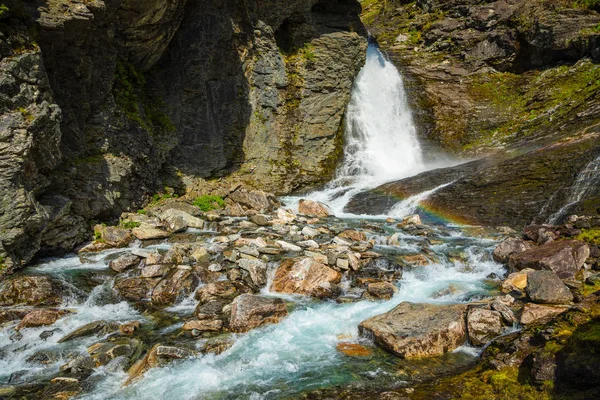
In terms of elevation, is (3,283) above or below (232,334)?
above

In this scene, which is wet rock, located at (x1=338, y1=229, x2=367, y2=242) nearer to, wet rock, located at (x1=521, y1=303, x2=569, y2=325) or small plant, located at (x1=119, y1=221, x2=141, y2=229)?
wet rock, located at (x1=521, y1=303, x2=569, y2=325)

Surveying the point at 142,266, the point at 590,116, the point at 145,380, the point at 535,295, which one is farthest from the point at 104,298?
the point at 590,116

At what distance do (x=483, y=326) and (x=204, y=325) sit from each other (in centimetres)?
476

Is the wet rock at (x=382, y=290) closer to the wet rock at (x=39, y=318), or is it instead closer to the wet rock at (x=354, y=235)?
the wet rock at (x=354, y=235)

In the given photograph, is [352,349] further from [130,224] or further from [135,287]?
[130,224]

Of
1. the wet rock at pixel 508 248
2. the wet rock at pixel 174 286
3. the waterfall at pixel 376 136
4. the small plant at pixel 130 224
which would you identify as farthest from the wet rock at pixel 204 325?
the waterfall at pixel 376 136

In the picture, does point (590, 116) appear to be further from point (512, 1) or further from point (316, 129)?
point (512, 1)

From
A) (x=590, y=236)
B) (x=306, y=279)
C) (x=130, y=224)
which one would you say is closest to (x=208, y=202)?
(x=130, y=224)

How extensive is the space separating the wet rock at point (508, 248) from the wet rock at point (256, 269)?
5971 mm

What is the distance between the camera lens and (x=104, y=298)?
328 inches

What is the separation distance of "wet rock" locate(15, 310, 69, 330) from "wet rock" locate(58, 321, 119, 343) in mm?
714

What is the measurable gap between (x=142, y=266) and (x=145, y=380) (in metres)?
4.43

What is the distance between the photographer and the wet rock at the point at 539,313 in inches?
243

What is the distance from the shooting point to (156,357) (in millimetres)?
6023
